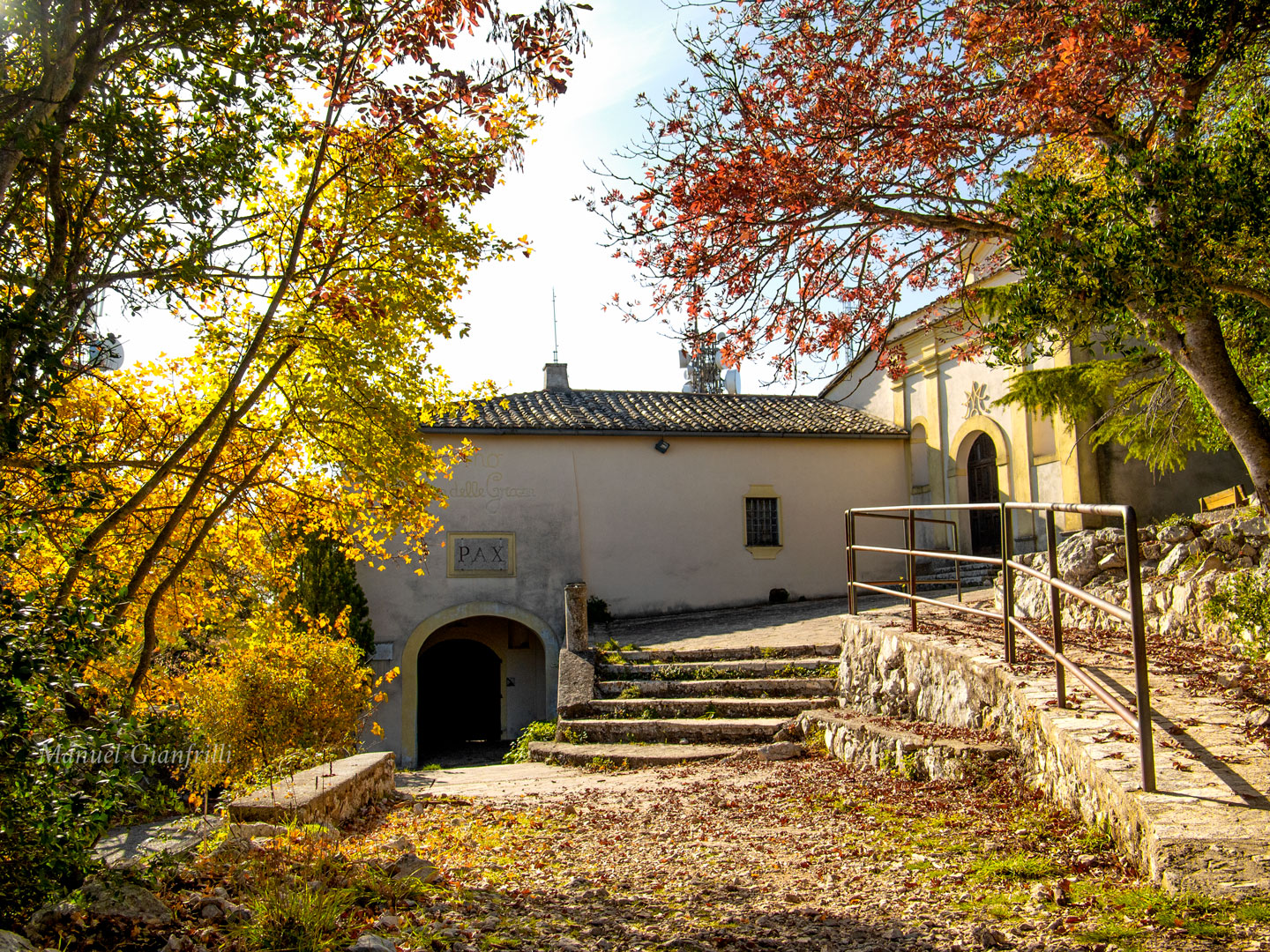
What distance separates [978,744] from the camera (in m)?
4.86

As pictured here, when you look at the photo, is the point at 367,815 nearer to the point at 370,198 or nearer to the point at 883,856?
the point at 883,856

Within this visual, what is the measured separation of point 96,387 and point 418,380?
2.23m

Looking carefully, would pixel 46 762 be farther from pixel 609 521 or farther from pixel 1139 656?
pixel 609 521

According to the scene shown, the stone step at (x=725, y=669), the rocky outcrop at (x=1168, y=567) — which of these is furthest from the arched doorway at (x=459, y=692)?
the rocky outcrop at (x=1168, y=567)

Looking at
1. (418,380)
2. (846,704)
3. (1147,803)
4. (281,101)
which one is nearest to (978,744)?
(1147,803)

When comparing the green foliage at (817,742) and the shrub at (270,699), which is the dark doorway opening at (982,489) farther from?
the shrub at (270,699)

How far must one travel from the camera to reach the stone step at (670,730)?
27.7ft

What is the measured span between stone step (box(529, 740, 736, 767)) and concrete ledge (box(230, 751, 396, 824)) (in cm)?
250

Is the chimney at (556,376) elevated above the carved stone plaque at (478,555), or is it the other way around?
the chimney at (556,376)

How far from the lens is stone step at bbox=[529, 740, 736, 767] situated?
812 centimetres

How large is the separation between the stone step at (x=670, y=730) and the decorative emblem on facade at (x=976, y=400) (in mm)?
9883

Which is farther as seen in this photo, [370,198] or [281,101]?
[370,198]

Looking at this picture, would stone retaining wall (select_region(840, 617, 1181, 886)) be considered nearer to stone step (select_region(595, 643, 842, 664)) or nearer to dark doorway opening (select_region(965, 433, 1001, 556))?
stone step (select_region(595, 643, 842, 664))

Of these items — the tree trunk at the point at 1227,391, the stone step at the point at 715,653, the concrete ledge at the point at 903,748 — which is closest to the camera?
the concrete ledge at the point at 903,748
